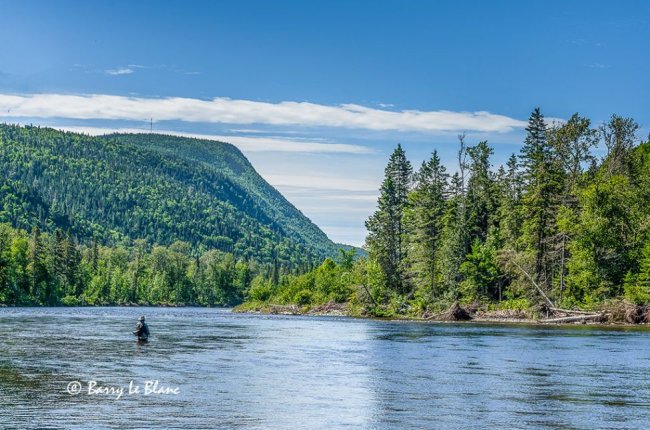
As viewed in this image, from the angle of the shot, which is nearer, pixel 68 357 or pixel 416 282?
pixel 68 357

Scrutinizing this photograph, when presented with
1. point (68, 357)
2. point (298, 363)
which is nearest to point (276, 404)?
point (298, 363)

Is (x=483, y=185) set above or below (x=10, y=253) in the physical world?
above

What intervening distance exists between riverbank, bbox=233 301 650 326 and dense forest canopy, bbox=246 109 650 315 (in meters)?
1.73

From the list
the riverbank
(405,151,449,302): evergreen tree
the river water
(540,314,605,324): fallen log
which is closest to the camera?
the river water

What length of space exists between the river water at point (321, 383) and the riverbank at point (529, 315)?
2711 cm

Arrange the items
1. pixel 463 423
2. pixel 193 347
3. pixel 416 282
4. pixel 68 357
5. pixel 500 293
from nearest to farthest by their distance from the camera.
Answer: pixel 463 423 → pixel 68 357 → pixel 193 347 → pixel 500 293 → pixel 416 282

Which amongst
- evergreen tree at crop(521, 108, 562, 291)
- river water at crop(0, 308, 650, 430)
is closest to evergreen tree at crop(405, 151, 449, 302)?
evergreen tree at crop(521, 108, 562, 291)

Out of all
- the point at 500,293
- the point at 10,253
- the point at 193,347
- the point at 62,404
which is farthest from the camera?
the point at 10,253

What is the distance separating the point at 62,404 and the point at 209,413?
17.3 ft

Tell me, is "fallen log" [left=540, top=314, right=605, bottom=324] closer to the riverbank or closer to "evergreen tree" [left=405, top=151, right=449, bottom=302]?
the riverbank

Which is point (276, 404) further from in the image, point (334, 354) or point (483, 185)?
point (483, 185)

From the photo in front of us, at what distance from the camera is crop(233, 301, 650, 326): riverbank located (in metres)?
84.9

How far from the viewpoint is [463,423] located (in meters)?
26.2

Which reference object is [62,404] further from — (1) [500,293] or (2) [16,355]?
(1) [500,293]
